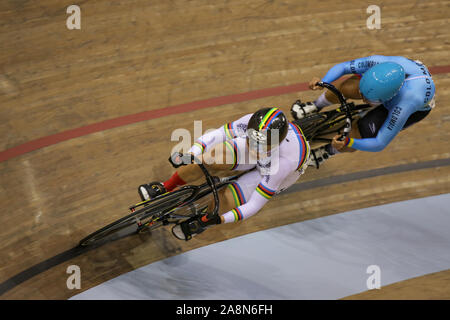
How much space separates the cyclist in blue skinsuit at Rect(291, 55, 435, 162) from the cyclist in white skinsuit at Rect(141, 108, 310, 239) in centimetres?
61

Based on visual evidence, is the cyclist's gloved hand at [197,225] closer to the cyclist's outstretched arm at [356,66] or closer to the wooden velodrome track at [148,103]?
the wooden velodrome track at [148,103]

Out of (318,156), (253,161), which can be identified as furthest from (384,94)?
(318,156)

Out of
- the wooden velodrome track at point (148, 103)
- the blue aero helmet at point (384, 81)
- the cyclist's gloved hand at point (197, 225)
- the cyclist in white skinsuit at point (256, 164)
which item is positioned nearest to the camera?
the cyclist in white skinsuit at point (256, 164)

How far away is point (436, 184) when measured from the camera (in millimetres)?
4125

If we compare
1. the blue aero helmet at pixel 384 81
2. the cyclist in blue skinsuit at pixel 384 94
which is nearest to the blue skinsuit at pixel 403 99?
the cyclist in blue skinsuit at pixel 384 94

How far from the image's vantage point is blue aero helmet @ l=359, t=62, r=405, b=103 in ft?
9.26

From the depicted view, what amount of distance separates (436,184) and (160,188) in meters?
2.66

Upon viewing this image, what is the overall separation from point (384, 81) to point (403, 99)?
31 centimetres

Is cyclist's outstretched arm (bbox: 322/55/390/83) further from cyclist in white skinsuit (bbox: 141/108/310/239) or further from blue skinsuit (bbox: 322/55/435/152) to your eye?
cyclist in white skinsuit (bbox: 141/108/310/239)

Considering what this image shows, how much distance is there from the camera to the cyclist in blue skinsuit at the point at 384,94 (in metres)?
2.86

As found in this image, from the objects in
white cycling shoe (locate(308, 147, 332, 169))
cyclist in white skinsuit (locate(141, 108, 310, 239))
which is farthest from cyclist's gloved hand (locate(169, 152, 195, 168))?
white cycling shoe (locate(308, 147, 332, 169))

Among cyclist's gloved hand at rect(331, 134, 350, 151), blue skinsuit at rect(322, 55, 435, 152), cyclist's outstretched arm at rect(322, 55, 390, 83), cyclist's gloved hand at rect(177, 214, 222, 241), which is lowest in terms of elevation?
cyclist's gloved hand at rect(177, 214, 222, 241)

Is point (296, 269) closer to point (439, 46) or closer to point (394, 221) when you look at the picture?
point (394, 221)

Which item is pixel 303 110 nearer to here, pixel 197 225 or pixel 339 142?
pixel 339 142
